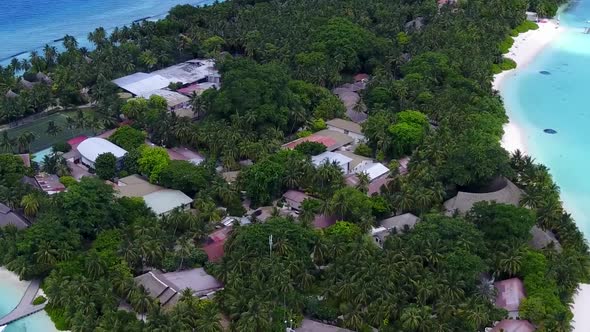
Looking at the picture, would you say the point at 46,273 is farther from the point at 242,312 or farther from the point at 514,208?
the point at 514,208

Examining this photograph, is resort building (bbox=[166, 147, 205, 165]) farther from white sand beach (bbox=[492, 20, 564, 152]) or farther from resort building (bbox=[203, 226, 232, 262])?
white sand beach (bbox=[492, 20, 564, 152])

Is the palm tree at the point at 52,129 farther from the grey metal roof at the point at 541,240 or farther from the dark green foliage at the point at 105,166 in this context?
the grey metal roof at the point at 541,240

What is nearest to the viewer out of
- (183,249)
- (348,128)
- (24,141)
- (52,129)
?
(183,249)

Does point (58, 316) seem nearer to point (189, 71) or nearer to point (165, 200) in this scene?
point (165, 200)

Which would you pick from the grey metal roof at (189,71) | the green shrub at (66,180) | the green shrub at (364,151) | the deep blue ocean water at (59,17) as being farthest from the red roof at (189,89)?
the deep blue ocean water at (59,17)

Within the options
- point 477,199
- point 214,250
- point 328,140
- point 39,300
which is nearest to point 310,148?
point 328,140

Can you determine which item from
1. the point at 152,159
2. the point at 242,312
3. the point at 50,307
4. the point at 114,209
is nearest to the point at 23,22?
the point at 152,159
